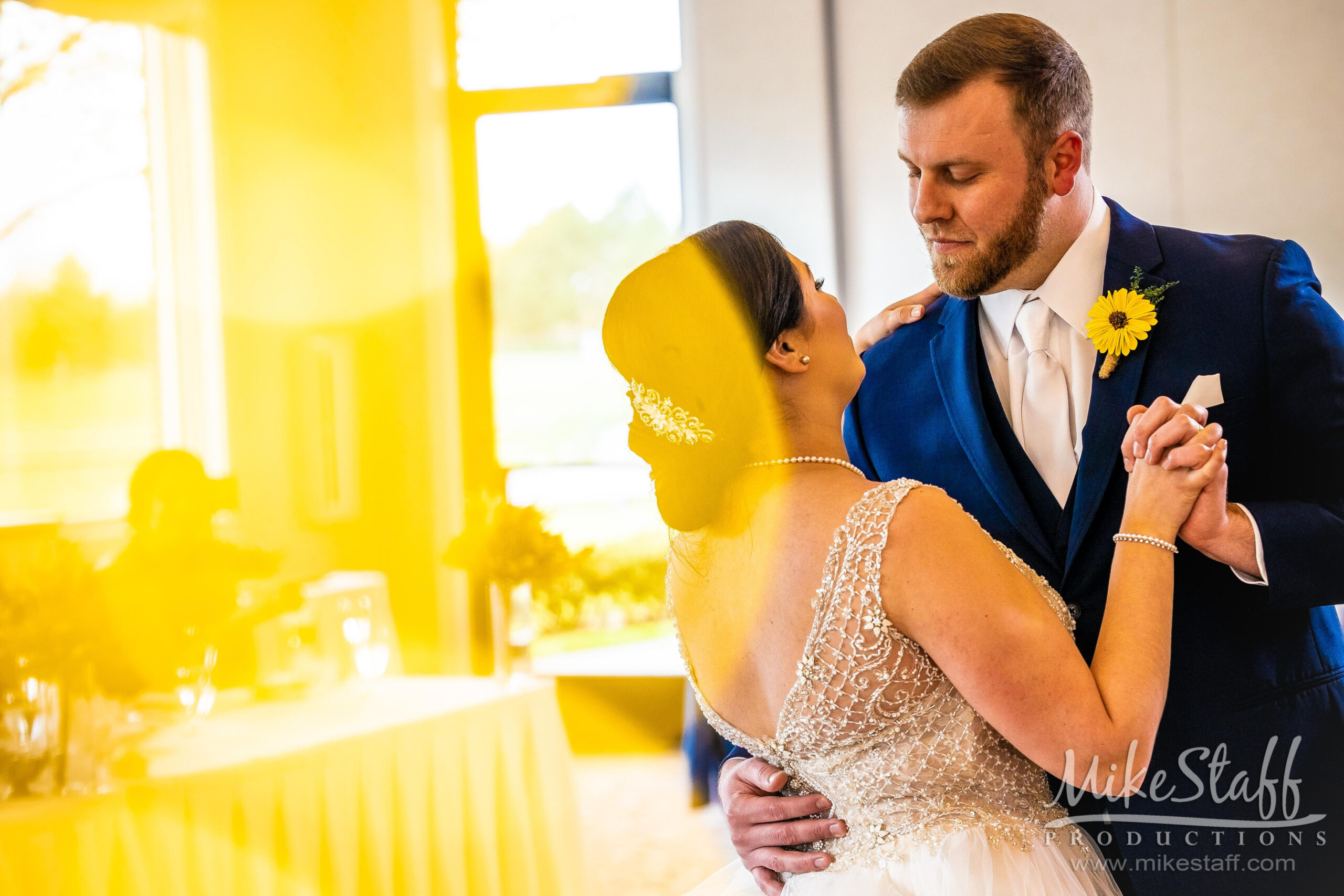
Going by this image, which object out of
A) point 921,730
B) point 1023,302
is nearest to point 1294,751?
point 921,730

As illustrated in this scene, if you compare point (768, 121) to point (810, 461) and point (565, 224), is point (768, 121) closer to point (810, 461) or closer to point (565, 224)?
point (565, 224)

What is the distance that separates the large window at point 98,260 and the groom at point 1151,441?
265 centimetres

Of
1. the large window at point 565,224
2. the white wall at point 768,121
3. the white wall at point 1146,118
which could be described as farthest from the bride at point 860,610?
the large window at point 565,224

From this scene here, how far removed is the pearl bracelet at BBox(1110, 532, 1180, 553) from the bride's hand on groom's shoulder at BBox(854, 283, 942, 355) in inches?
25.5

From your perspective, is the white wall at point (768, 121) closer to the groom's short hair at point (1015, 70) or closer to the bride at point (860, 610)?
the groom's short hair at point (1015, 70)

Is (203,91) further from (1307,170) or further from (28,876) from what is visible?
(1307,170)

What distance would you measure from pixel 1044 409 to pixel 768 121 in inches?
99.3

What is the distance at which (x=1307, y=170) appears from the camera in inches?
110

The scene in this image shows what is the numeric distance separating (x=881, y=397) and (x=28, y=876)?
65.6 inches

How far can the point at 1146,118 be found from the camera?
2.95 m

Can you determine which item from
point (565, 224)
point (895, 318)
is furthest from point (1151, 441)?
point (565, 224)

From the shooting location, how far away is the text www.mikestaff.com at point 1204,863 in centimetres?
141

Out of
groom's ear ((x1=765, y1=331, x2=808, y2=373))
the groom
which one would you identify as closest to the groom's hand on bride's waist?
the groom

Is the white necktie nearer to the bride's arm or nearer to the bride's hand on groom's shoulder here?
the bride's hand on groom's shoulder
